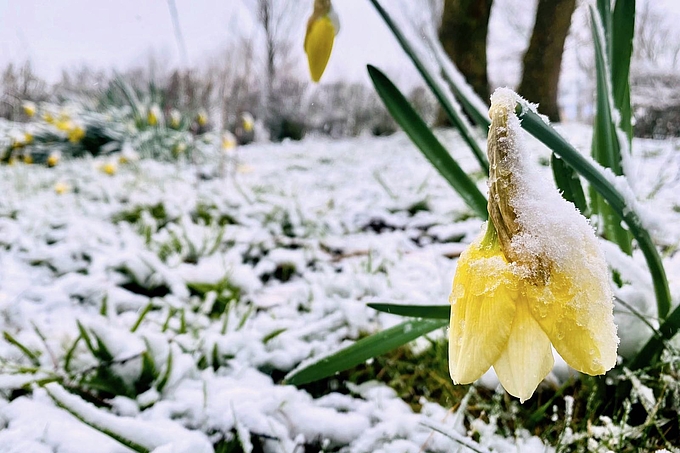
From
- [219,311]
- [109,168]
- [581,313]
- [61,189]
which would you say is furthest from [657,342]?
[109,168]

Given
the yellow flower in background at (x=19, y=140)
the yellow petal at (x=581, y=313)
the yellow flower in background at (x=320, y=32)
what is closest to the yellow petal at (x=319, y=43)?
the yellow flower in background at (x=320, y=32)

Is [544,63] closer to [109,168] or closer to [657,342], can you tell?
[109,168]

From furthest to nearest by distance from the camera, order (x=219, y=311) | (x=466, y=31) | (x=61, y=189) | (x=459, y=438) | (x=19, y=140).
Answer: (x=466, y=31), (x=19, y=140), (x=61, y=189), (x=219, y=311), (x=459, y=438)

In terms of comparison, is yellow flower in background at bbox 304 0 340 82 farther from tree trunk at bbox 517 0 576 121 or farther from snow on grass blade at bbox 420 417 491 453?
tree trunk at bbox 517 0 576 121

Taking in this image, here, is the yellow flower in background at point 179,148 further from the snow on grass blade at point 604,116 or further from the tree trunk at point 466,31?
the snow on grass blade at point 604,116

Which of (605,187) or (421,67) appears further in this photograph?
(421,67)

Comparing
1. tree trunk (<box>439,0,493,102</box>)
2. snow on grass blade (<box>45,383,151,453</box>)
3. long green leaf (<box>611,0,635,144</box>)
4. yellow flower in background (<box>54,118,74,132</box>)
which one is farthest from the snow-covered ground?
tree trunk (<box>439,0,493,102</box>)

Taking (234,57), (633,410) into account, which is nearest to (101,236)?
(633,410)
